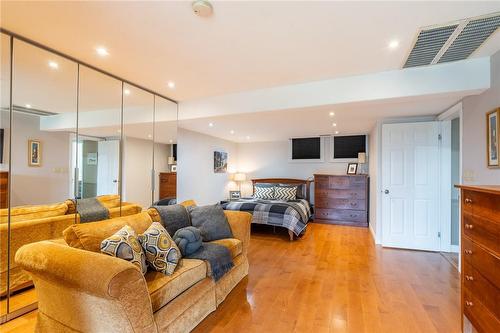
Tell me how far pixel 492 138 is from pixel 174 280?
10.1ft

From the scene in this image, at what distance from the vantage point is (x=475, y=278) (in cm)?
163

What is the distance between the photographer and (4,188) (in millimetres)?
2066

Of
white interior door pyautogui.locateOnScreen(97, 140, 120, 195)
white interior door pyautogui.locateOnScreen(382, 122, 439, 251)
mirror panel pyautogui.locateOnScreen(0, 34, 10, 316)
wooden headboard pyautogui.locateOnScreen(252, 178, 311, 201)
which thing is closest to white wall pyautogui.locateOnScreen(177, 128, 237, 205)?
wooden headboard pyautogui.locateOnScreen(252, 178, 311, 201)

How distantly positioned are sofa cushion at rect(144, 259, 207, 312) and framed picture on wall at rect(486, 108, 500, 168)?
2.81m

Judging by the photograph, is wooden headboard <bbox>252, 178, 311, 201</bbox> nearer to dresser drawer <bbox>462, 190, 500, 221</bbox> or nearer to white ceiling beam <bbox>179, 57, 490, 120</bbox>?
white ceiling beam <bbox>179, 57, 490, 120</bbox>

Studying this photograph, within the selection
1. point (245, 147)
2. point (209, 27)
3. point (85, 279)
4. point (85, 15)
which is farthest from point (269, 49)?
point (245, 147)

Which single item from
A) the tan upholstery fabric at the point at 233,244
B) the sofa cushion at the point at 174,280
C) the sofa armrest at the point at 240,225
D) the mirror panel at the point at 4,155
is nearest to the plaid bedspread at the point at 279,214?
the sofa armrest at the point at 240,225

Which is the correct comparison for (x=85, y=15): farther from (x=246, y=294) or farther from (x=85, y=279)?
(x=246, y=294)

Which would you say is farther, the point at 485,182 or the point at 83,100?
the point at 83,100

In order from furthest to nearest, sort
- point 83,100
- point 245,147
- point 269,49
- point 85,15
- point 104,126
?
point 245,147, point 104,126, point 83,100, point 269,49, point 85,15

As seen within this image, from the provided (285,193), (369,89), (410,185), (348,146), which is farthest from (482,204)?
(348,146)

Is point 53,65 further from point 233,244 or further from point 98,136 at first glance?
point 233,244

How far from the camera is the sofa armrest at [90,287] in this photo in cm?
134

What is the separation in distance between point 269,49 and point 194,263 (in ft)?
6.60
